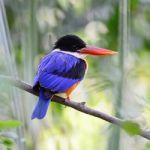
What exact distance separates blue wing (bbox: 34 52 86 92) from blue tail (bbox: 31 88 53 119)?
32 mm

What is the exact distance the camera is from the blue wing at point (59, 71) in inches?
71.1

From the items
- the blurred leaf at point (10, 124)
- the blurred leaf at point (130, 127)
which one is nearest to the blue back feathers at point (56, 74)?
the blurred leaf at point (10, 124)

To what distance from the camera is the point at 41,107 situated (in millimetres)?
1747

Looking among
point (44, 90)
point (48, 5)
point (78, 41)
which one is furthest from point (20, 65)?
point (44, 90)

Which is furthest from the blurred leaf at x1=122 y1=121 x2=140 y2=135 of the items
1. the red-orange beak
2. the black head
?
the black head

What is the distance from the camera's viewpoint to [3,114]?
8.76 ft

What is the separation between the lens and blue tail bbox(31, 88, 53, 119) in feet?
5.64

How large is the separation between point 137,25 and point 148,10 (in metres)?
0.12

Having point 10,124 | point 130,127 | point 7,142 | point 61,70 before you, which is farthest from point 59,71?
point 130,127

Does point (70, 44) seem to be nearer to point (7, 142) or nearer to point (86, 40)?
point (7, 142)

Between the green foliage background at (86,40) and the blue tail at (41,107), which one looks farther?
the green foliage background at (86,40)

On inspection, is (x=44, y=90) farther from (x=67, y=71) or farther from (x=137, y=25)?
(x=137, y=25)

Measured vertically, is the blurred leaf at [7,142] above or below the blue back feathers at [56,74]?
above

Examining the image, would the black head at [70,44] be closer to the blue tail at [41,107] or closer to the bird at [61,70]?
the bird at [61,70]
